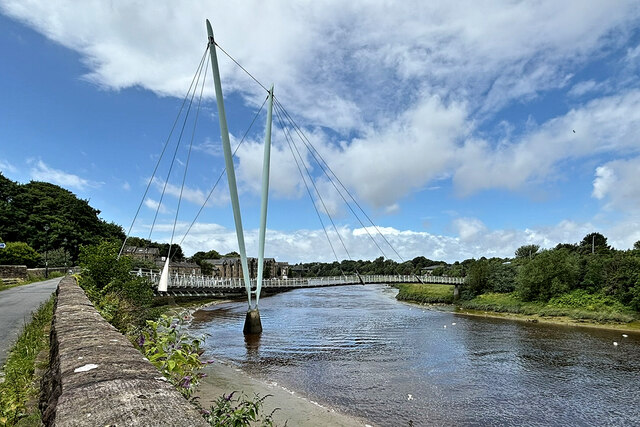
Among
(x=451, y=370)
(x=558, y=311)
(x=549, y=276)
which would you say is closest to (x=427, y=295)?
(x=549, y=276)

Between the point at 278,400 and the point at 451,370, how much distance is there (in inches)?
365

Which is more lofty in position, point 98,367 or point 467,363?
point 98,367

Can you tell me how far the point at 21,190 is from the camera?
66.1 meters

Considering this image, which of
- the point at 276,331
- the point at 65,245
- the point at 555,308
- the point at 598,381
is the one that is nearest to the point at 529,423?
the point at 598,381

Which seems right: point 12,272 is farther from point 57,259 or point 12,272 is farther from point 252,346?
point 252,346

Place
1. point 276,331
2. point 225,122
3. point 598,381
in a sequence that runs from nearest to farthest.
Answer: point 598,381, point 225,122, point 276,331

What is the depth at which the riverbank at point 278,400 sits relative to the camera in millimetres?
10727

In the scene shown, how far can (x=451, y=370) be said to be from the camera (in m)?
18.6

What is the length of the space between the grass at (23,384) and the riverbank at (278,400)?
315cm

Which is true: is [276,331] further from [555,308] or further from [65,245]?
[65,245]

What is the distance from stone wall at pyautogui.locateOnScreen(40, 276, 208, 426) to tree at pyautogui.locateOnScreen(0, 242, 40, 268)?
49.3 m

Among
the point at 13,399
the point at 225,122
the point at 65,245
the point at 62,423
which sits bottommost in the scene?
the point at 13,399

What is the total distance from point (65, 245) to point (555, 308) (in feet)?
197

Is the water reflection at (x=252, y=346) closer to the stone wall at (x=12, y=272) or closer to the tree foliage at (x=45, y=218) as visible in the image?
the stone wall at (x=12, y=272)
